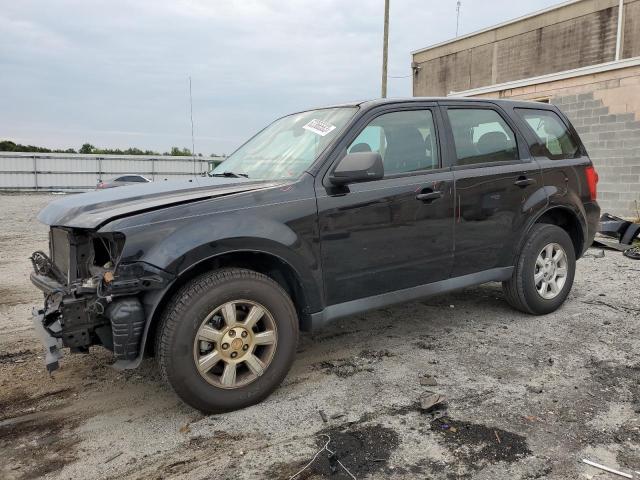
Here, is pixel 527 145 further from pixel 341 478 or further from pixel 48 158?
pixel 48 158

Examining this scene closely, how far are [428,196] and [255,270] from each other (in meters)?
1.43

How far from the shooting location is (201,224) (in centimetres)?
291

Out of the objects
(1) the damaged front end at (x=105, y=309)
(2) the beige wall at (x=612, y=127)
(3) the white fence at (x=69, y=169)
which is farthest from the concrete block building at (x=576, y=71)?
(3) the white fence at (x=69, y=169)

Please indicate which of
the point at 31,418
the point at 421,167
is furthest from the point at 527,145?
the point at 31,418

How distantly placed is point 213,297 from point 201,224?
427 mm

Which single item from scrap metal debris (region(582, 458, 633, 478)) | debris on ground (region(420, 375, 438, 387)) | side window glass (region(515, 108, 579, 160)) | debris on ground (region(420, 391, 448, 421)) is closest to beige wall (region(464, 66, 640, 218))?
side window glass (region(515, 108, 579, 160))

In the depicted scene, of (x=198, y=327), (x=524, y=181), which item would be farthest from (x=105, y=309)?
(x=524, y=181)

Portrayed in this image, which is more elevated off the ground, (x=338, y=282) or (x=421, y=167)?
(x=421, y=167)

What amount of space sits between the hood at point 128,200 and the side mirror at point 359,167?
0.44 m

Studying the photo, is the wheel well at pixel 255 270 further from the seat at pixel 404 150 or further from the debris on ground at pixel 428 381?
the seat at pixel 404 150

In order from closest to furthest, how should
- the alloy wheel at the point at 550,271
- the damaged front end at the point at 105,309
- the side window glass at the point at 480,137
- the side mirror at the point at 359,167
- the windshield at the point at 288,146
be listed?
the damaged front end at the point at 105,309, the side mirror at the point at 359,167, the windshield at the point at 288,146, the side window glass at the point at 480,137, the alloy wheel at the point at 550,271

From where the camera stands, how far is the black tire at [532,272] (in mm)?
4527

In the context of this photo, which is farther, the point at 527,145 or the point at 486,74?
the point at 486,74

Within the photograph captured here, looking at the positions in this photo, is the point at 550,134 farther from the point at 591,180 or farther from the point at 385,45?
the point at 385,45
